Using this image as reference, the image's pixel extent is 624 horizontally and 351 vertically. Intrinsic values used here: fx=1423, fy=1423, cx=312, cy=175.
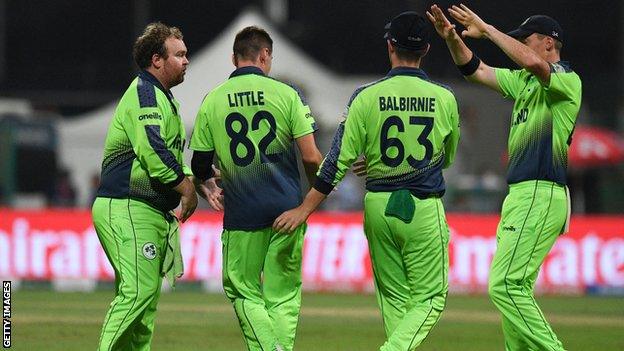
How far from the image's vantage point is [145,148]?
33.4ft

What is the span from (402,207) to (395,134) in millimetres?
522

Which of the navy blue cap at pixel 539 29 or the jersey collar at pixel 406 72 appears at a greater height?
the navy blue cap at pixel 539 29

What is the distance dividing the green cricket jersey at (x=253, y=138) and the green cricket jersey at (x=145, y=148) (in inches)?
9.7

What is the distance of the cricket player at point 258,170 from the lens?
1030cm

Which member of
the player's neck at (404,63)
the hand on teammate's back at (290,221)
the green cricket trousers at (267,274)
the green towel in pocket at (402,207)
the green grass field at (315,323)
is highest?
the player's neck at (404,63)

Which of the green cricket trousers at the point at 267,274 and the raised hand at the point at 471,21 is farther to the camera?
the raised hand at the point at 471,21

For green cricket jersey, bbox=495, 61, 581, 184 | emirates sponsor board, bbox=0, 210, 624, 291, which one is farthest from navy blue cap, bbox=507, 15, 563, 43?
emirates sponsor board, bbox=0, 210, 624, 291

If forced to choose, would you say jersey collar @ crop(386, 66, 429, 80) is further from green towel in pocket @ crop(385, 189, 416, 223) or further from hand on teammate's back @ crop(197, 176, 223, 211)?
hand on teammate's back @ crop(197, 176, 223, 211)

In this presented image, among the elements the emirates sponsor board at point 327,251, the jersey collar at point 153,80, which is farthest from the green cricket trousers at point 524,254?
the emirates sponsor board at point 327,251

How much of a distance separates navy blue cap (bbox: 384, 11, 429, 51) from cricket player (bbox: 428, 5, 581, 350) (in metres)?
0.41

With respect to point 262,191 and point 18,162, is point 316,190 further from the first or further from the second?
point 18,162

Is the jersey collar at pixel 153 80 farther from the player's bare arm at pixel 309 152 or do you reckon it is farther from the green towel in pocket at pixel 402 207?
the green towel in pocket at pixel 402 207

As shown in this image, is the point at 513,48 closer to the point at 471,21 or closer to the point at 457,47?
the point at 471,21

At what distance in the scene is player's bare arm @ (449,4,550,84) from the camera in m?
10.3
